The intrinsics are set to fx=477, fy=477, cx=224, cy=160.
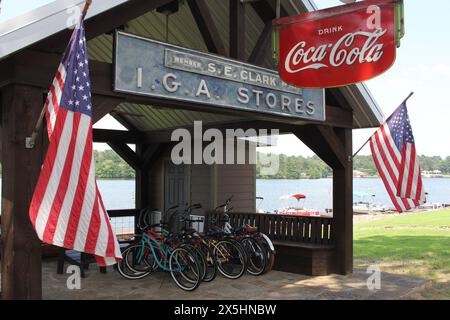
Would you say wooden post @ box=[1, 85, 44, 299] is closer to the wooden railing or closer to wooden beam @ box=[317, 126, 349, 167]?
wooden beam @ box=[317, 126, 349, 167]

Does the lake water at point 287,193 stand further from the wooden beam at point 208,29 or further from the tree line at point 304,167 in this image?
the wooden beam at point 208,29

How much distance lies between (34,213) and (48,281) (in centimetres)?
422

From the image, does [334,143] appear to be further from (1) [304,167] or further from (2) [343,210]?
(1) [304,167]

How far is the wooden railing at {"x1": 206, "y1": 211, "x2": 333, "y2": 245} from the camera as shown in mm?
9180

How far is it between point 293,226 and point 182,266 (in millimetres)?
2891

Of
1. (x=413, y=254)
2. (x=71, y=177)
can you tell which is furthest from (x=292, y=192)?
(x=71, y=177)

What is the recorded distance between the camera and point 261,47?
7.45 metres

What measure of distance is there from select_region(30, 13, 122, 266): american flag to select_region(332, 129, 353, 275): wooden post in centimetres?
559

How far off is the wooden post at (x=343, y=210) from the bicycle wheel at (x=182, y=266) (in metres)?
3.02

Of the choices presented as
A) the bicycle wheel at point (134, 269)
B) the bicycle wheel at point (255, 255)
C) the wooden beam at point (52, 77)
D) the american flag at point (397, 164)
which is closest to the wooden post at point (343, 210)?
the american flag at point (397, 164)

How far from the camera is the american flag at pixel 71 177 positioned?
13.7 ft

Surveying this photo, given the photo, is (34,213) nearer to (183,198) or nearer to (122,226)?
(183,198)

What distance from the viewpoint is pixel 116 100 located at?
17.7 feet

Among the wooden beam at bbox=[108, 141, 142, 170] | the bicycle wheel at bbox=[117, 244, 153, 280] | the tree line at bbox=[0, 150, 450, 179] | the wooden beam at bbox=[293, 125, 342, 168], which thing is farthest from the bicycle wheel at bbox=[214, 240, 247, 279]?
the tree line at bbox=[0, 150, 450, 179]
